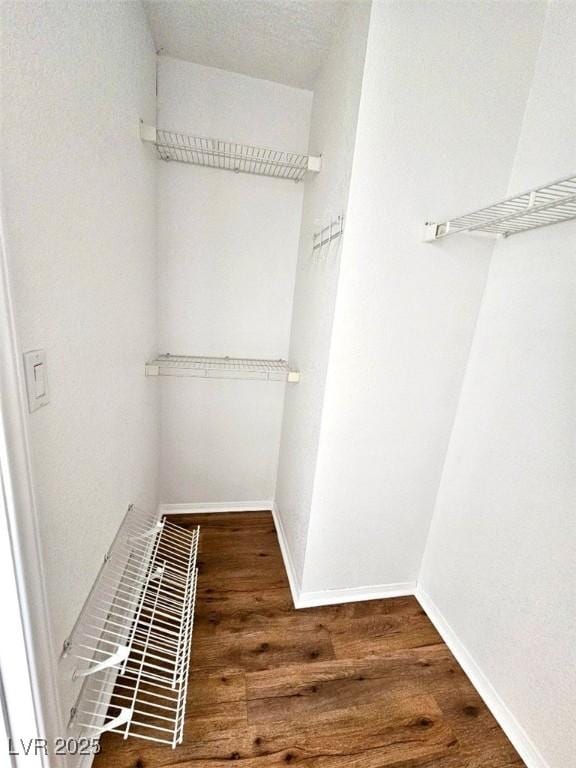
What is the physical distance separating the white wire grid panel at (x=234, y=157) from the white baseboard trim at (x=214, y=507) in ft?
6.90

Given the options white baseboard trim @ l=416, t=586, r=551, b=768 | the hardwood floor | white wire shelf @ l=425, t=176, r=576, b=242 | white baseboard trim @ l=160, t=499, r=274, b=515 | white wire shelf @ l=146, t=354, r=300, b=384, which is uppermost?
white wire shelf @ l=425, t=176, r=576, b=242

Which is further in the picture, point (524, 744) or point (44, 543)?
point (524, 744)

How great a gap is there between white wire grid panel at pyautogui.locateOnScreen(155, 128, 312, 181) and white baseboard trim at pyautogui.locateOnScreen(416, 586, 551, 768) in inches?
92.5

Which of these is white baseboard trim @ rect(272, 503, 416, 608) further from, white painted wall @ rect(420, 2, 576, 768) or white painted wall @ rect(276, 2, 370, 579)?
white painted wall @ rect(420, 2, 576, 768)

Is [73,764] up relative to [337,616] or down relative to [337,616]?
up

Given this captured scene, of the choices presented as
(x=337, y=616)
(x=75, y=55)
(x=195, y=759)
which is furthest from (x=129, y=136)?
(x=337, y=616)

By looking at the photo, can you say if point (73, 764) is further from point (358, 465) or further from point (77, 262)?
point (77, 262)

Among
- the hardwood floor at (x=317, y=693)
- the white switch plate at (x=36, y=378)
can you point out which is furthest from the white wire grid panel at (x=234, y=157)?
the hardwood floor at (x=317, y=693)

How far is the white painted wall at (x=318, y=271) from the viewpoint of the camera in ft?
4.03

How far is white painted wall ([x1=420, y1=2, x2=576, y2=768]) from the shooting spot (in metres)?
1.10

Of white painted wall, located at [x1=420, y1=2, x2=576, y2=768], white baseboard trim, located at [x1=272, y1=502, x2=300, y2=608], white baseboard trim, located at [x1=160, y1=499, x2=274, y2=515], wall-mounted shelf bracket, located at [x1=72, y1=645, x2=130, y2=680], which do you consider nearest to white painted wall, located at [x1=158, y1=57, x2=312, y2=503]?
white baseboard trim, located at [x1=160, y1=499, x2=274, y2=515]

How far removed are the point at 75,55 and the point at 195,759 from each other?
7.05 ft

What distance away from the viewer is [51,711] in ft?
2.76

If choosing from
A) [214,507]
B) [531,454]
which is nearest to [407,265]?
[531,454]
